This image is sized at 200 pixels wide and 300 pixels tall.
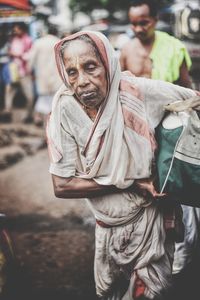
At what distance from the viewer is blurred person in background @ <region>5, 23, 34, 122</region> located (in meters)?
10.8

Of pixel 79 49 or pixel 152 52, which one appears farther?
pixel 152 52

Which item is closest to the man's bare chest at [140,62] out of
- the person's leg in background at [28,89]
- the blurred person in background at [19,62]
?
the blurred person in background at [19,62]

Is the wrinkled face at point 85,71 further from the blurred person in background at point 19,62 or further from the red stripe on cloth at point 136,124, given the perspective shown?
the blurred person in background at point 19,62

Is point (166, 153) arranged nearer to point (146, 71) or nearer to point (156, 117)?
point (156, 117)

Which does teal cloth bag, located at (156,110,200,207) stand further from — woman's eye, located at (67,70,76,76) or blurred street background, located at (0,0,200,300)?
blurred street background, located at (0,0,200,300)

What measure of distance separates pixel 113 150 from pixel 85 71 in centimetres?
41

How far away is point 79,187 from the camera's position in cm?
245

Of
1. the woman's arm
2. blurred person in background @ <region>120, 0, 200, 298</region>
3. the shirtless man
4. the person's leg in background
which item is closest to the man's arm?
the woman's arm

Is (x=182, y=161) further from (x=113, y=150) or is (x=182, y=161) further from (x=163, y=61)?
(x=163, y=61)

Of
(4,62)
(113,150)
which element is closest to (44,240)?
(113,150)

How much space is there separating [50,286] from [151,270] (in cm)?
158

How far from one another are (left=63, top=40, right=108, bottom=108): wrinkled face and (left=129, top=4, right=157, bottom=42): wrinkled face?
1748 mm

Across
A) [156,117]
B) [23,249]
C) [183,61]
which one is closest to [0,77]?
[23,249]

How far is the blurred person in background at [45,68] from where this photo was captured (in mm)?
8977
